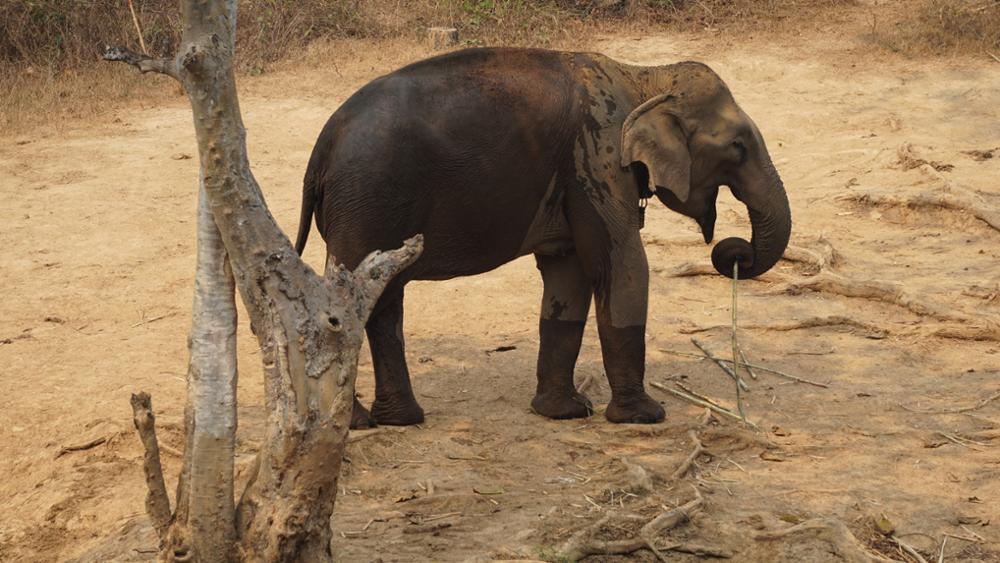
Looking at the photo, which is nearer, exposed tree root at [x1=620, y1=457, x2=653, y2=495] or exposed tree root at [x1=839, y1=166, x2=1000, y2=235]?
exposed tree root at [x1=620, y1=457, x2=653, y2=495]

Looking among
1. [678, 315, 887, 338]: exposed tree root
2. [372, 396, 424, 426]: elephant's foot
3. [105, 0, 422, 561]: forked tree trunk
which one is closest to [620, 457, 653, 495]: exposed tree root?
[372, 396, 424, 426]: elephant's foot

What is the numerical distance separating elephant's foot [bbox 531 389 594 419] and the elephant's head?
960 mm

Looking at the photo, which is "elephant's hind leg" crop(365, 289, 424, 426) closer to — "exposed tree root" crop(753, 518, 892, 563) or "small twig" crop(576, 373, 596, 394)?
"small twig" crop(576, 373, 596, 394)

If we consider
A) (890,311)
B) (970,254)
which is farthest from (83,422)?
(970,254)

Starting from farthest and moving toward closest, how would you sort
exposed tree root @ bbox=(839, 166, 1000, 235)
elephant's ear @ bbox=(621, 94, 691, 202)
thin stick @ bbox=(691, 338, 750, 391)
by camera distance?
1. exposed tree root @ bbox=(839, 166, 1000, 235)
2. thin stick @ bbox=(691, 338, 750, 391)
3. elephant's ear @ bbox=(621, 94, 691, 202)

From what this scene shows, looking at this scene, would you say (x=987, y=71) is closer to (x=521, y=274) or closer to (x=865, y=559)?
(x=521, y=274)

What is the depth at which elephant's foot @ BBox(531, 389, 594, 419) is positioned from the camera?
616cm

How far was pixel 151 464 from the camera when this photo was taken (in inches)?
155

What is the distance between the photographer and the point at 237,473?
202 inches

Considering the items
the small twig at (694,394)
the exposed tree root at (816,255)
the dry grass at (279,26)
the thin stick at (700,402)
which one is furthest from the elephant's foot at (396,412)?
the dry grass at (279,26)

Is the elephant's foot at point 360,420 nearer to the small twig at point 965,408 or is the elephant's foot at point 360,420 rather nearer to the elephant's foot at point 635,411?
the elephant's foot at point 635,411

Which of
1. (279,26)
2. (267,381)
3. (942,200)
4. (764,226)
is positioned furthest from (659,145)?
(279,26)

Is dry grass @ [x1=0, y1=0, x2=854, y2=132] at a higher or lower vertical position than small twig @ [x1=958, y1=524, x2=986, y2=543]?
higher

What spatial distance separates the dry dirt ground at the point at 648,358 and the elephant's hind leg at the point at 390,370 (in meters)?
0.10
